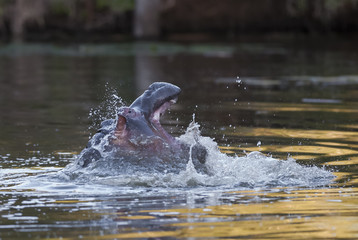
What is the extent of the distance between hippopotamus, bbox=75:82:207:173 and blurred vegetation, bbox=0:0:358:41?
24.1 meters

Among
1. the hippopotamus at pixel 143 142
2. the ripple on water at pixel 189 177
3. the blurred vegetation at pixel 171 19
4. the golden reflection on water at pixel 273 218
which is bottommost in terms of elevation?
the golden reflection on water at pixel 273 218

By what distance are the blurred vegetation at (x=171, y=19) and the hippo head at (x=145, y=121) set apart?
24.1 metres

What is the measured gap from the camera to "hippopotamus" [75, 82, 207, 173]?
637 cm

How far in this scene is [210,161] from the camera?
263 inches

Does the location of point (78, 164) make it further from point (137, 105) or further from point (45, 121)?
point (45, 121)

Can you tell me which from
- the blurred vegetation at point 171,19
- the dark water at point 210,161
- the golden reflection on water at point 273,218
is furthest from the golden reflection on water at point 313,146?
the blurred vegetation at point 171,19

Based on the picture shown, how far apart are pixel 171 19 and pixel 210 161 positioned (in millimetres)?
26298

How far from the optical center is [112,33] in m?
32.3

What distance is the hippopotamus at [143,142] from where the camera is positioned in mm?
6371

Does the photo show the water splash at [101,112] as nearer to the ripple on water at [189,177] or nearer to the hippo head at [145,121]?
the ripple on water at [189,177]

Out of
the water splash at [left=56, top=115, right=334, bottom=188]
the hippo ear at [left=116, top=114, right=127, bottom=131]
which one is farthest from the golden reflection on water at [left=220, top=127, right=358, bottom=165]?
the hippo ear at [left=116, top=114, right=127, bottom=131]

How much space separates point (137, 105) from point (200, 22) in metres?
26.4

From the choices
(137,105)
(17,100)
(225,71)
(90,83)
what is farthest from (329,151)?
(225,71)

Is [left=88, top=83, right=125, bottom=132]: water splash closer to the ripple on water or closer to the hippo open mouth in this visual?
the ripple on water
